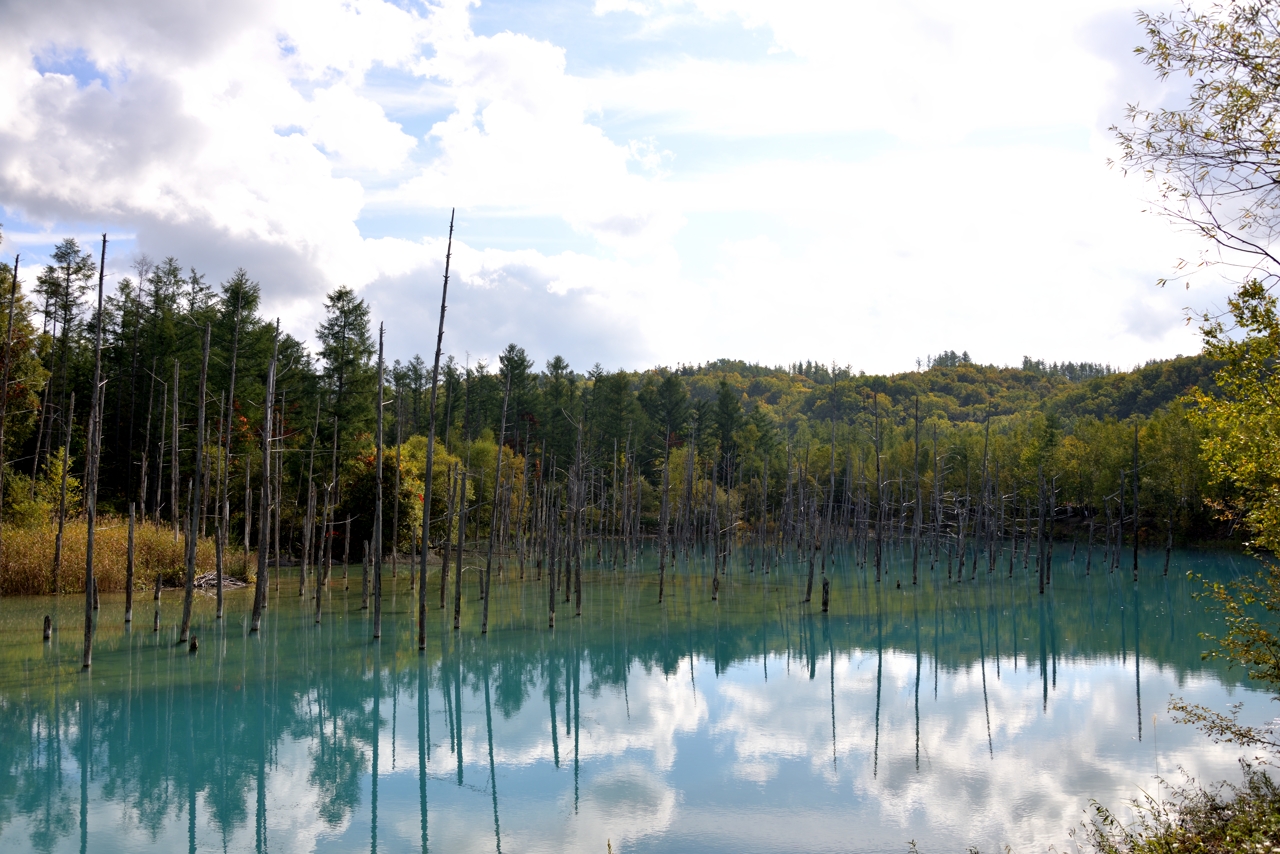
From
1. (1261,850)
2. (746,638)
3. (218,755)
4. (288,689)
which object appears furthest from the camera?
(746,638)

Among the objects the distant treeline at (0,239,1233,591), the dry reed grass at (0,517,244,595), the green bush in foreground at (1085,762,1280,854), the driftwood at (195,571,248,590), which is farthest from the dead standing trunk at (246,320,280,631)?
the green bush in foreground at (1085,762,1280,854)

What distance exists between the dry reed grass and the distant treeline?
1.05 m

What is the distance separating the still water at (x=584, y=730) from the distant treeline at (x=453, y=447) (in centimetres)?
416

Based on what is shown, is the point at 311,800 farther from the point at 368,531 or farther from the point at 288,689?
the point at 368,531

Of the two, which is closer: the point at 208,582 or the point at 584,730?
the point at 584,730

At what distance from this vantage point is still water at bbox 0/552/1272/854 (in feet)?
32.6

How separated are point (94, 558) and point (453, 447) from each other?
27632 millimetres

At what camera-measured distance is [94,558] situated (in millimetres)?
22203

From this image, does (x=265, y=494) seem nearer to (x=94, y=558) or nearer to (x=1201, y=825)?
(x=94, y=558)

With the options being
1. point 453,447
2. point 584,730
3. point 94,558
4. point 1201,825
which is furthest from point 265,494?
point 453,447

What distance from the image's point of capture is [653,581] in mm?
34625

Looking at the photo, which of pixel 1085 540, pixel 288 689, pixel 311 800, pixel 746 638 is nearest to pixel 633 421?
pixel 1085 540

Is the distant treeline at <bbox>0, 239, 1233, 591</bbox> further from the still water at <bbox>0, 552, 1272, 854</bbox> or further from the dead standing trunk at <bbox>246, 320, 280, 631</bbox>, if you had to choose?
the still water at <bbox>0, 552, 1272, 854</bbox>

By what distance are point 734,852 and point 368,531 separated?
2947 centimetres
